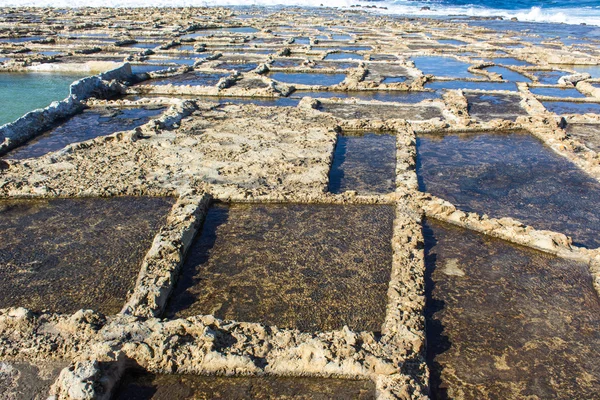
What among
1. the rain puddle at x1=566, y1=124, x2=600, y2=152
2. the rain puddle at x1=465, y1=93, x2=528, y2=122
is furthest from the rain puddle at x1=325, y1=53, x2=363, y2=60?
the rain puddle at x1=566, y1=124, x2=600, y2=152

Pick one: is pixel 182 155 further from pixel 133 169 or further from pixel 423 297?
pixel 423 297

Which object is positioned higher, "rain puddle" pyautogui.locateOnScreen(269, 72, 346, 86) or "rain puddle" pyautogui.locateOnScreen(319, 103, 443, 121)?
"rain puddle" pyautogui.locateOnScreen(319, 103, 443, 121)

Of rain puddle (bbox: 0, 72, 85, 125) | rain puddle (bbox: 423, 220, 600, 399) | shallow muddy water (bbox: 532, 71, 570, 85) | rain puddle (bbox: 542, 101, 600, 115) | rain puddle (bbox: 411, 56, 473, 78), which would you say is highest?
rain puddle (bbox: 0, 72, 85, 125)

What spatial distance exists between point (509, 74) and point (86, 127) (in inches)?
479

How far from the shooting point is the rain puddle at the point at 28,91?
10.1 meters

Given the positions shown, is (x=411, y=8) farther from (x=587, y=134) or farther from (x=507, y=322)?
(x=507, y=322)

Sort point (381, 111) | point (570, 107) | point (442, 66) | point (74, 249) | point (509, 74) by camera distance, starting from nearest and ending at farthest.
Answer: point (74, 249) → point (381, 111) → point (570, 107) → point (509, 74) → point (442, 66)

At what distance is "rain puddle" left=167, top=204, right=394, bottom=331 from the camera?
4020 mm

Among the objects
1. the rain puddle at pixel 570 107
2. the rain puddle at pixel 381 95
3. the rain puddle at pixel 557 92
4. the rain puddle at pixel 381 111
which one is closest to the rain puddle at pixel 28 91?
the rain puddle at pixel 381 95

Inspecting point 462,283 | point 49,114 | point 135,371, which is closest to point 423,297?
point 462,283

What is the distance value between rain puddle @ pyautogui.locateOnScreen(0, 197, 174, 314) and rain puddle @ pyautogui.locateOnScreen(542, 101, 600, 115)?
9.15 meters

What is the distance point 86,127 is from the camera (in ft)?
29.5

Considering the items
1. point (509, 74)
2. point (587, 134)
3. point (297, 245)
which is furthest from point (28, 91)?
point (509, 74)

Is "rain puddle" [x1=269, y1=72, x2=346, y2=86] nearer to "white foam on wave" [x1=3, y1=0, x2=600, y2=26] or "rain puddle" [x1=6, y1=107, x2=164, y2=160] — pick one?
"rain puddle" [x1=6, y1=107, x2=164, y2=160]
